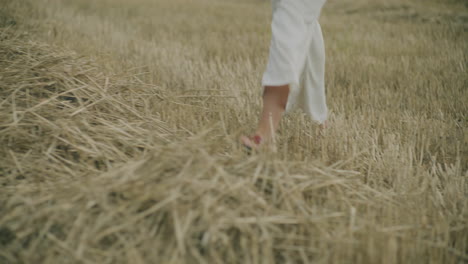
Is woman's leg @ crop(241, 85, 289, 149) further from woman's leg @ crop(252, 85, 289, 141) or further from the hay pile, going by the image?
the hay pile

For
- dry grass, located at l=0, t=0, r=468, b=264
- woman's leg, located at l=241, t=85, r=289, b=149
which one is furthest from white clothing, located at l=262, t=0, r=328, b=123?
dry grass, located at l=0, t=0, r=468, b=264

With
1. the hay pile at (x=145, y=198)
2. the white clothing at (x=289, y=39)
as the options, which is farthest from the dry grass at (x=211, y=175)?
the white clothing at (x=289, y=39)

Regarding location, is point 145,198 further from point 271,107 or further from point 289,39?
point 289,39

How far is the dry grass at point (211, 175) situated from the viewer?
89 cm

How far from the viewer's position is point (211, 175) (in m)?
1.04

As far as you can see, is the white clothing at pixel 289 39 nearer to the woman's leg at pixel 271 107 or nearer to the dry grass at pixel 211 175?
the woman's leg at pixel 271 107

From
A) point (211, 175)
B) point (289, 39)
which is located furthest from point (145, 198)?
point (289, 39)

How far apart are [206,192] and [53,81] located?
3.33ft

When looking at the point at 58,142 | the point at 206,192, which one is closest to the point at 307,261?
the point at 206,192

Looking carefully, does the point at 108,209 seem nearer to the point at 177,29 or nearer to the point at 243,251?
the point at 243,251

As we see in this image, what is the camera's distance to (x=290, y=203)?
1.04 m

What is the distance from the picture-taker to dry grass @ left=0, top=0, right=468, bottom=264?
89 centimetres

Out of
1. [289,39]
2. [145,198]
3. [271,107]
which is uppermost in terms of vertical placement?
[289,39]

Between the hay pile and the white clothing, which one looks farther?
the white clothing
